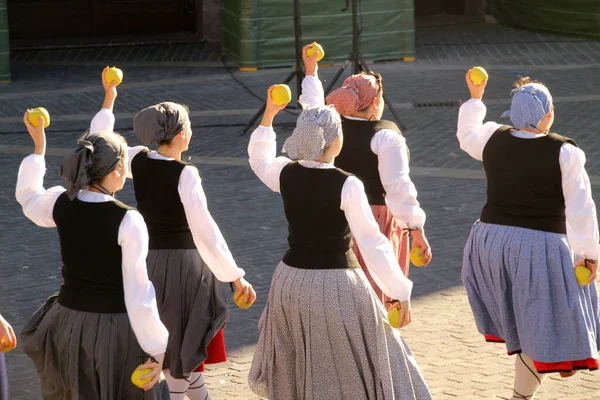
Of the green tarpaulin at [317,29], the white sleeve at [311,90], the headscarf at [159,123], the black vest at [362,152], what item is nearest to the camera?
the headscarf at [159,123]

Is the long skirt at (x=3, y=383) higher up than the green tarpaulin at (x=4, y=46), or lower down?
higher up

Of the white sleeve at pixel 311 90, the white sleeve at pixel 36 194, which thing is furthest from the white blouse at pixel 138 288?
the white sleeve at pixel 311 90

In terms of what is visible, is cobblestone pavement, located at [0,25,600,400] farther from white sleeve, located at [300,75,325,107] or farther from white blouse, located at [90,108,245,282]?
white sleeve, located at [300,75,325,107]

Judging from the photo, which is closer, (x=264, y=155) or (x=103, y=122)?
(x=264, y=155)

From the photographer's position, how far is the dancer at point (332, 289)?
4.91 m

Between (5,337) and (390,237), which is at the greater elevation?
(5,337)

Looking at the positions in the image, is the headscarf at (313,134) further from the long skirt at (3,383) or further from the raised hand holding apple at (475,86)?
the long skirt at (3,383)

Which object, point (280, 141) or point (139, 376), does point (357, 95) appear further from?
point (280, 141)

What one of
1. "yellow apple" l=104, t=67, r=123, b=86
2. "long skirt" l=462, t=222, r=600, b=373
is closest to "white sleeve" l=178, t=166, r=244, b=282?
"yellow apple" l=104, t=67, r=123, b=86

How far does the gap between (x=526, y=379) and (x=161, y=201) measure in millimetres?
2119

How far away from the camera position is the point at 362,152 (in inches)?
236

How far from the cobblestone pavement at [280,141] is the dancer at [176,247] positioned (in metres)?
0.77

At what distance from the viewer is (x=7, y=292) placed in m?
7.89

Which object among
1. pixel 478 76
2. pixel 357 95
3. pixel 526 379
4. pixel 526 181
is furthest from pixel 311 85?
pixel 526 379
